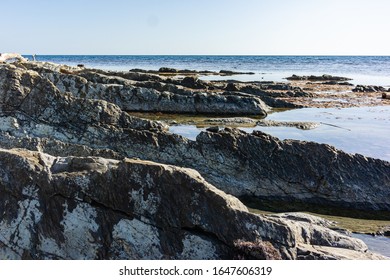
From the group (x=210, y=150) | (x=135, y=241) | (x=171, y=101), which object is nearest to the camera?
(x=135, y=241)

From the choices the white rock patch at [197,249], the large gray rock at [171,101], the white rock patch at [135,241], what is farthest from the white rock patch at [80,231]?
the large gray rock at [171,101]

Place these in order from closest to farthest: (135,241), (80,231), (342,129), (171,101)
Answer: (135,241)
(80,231)
(342,129)
(171,101)

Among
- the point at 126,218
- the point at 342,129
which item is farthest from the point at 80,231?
the point at 342,129

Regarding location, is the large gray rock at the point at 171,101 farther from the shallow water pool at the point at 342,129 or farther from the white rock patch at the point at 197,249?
the white rock patch at the point at 197,249

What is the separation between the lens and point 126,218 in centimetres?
868

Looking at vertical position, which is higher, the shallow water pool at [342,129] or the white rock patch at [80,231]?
the white rock patch at [80,231]

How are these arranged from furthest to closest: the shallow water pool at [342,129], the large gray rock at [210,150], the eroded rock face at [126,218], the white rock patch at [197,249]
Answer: the shallow water pool at [342,129] → the large gray rock at [210,150] → the eroded rock face at [126,218] → the white rock patch at [197,249]

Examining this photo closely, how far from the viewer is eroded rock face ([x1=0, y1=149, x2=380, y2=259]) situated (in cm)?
838

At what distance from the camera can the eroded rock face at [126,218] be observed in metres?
8.38

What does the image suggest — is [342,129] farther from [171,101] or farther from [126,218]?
[126,218]

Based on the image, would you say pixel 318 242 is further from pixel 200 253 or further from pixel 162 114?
pixel 162 114

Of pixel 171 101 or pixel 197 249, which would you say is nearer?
pixel 197 249
